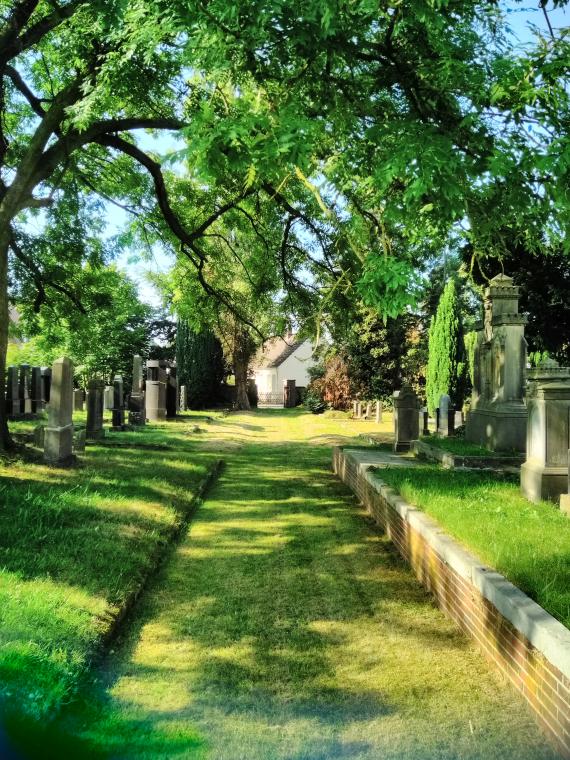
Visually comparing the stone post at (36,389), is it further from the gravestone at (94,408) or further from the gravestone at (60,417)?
the gravestone at (60,417)

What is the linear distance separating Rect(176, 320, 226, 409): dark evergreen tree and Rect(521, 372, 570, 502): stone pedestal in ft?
93.3

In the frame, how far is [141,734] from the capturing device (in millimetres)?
3426

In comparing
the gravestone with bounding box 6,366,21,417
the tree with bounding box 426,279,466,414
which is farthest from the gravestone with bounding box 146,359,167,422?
the tree with bounding box 426,279,466,414

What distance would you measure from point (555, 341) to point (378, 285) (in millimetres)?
18075

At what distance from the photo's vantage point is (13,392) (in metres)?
17.9

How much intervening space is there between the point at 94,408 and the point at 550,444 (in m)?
10.0

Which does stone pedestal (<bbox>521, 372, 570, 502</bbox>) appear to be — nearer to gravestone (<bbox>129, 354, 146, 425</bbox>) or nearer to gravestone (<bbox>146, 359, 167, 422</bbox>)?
gravestone (<bbox>129, 354, 146, 425</bbox>)

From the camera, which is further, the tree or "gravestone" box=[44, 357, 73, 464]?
the tree

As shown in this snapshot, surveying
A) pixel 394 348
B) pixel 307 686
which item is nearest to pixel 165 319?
pixel 394 348

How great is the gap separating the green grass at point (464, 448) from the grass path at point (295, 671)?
492 cm

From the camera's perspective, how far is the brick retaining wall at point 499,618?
3.36m

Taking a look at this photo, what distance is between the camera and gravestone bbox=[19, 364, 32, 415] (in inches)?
733

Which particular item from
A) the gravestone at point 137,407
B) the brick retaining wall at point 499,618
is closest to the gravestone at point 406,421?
the brick retaining wall at point 499,618

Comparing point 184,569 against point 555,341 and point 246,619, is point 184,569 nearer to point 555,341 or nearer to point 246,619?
point 246,619
